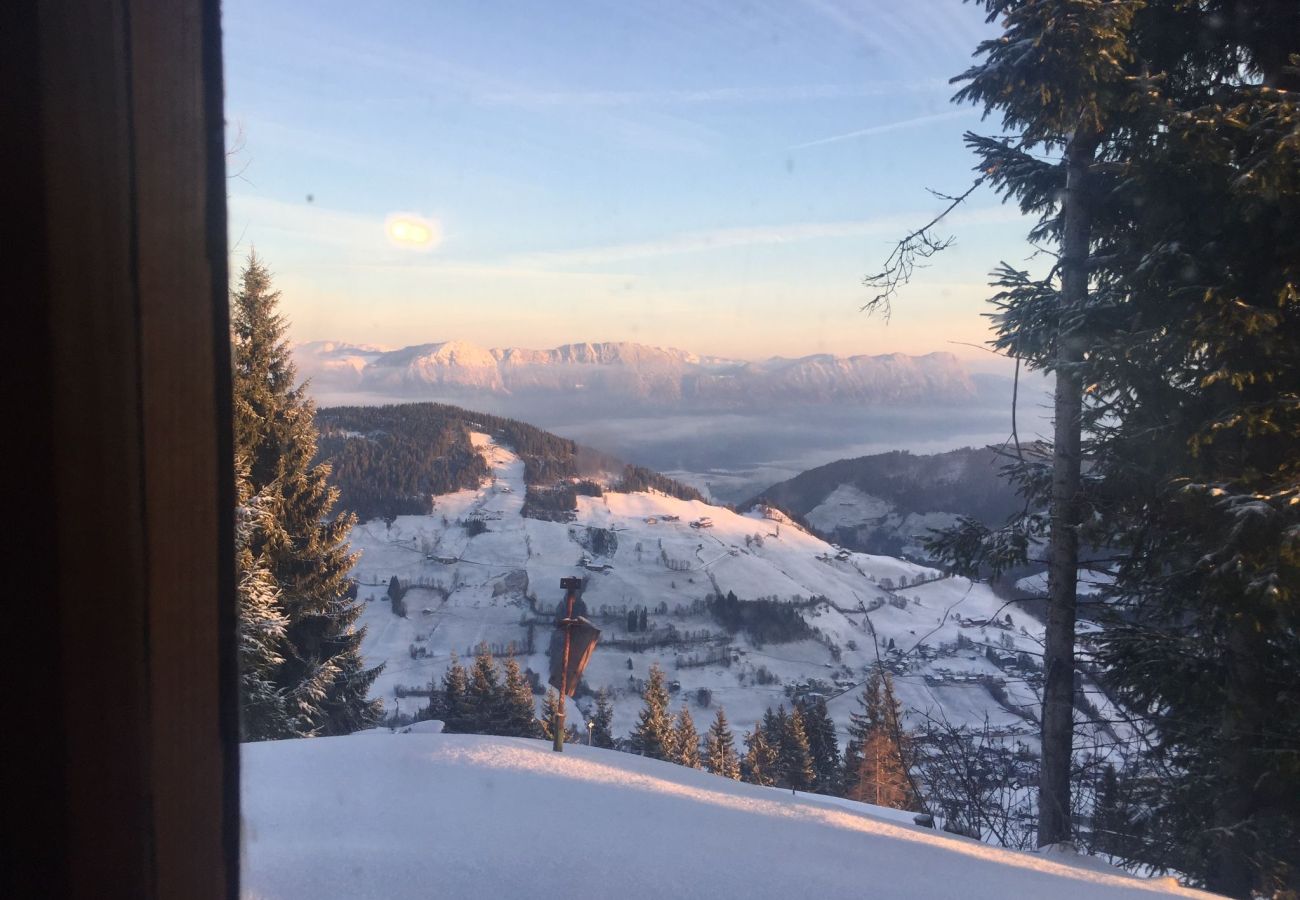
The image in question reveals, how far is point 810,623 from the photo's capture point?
95.1 ft

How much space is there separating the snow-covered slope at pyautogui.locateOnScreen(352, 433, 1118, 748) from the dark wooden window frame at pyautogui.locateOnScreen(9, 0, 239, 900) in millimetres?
14379

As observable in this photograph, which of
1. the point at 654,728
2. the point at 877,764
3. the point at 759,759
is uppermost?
the point at 877,764

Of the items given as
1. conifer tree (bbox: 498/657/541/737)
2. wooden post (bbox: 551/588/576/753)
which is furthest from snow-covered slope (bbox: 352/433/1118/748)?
wooden post (bbox: 551/588/576/753)

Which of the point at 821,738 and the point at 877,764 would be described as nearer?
the point at 877,764

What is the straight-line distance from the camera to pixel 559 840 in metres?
3.29

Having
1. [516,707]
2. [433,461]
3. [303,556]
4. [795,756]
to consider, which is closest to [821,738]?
[795,756]

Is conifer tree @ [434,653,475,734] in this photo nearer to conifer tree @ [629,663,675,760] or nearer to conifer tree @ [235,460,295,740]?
conifer tree @ [629,663,675,760]

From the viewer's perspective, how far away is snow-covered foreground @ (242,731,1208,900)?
2848mm

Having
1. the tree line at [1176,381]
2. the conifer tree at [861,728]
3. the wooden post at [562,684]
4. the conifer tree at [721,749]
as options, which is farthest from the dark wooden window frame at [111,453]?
the conifer tree at [721,749]

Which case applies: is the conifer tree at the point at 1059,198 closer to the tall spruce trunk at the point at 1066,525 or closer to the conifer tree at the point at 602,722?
the tall spruce trunk at the point at 1066,525

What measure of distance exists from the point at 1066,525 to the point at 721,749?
586 inches

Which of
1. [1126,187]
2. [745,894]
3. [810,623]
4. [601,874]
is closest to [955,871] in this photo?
[745,894]

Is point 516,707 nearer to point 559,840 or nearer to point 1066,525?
point 1066,525

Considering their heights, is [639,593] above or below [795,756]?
above
